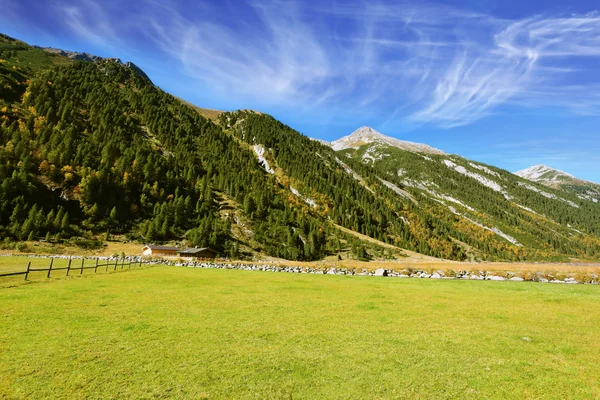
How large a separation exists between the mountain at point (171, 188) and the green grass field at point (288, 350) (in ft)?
219

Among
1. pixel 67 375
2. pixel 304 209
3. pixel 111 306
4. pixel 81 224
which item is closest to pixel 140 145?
pixel 81 224

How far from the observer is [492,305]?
52.3 ft

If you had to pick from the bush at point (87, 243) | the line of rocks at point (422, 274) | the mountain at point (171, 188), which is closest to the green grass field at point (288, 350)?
the line of rocks at point (422, 274)

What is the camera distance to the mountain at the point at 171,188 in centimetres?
7762

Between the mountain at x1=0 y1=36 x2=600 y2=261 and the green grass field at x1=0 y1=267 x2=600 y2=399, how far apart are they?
66614mm

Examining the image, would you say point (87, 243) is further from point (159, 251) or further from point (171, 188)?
point (171, 188)

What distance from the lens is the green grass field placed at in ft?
20.0

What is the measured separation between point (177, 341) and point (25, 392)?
12.1 ft

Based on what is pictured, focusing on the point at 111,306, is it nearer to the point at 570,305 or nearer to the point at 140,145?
the point at 570,305

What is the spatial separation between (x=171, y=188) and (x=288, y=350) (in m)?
110

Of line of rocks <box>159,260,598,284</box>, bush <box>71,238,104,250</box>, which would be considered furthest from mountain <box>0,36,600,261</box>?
line of rocks <box>159,260,598,284</box>

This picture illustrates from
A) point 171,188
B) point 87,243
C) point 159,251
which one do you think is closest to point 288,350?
point 159,251

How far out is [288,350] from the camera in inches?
331

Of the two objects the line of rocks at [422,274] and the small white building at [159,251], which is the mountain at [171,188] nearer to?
the small white building at [159,251]
